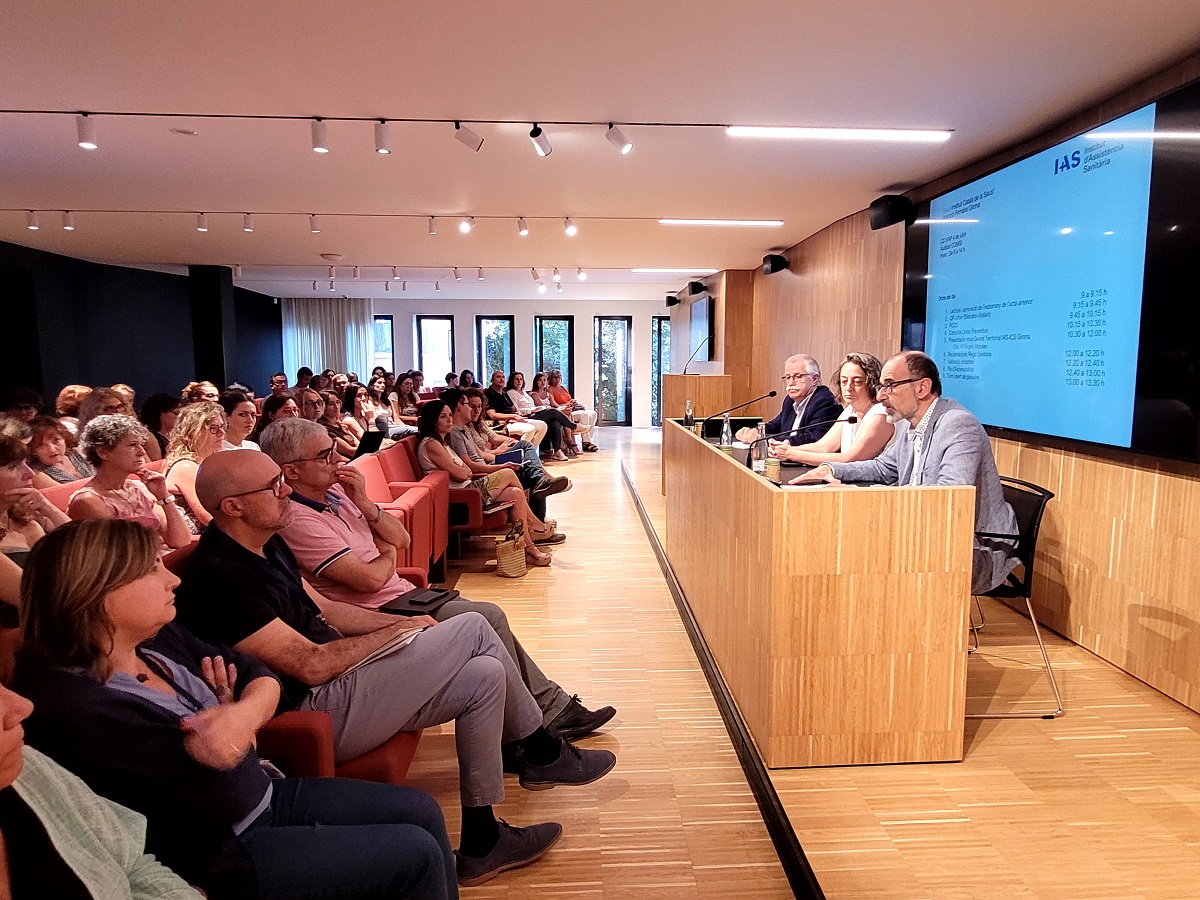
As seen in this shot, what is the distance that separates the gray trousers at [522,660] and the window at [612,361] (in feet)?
43.7

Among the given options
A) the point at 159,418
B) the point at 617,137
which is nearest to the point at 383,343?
the point at 159,418

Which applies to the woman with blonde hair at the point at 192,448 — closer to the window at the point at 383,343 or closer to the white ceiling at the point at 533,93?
the white ceiling at the point at 533,93

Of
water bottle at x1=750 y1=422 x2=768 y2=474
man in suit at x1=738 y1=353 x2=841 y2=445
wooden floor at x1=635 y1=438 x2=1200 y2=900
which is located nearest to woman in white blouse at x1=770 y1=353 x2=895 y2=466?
water bottle at x1=750 y1=422 x2=768 y2=474

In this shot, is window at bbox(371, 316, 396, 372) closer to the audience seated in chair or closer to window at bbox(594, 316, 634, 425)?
window at bbox(594, 316, 634, 425)

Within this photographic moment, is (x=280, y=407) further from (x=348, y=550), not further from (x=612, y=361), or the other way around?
(x=612, y=361)

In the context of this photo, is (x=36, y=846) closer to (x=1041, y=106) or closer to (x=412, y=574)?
(x=412, y=574)

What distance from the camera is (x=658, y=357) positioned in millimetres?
16391

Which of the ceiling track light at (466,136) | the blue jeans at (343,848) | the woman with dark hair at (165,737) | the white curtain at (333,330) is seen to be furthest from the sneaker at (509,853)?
the white curtain at (333,330)

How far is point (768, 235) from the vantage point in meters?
7.75

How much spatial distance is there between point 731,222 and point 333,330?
11059mm

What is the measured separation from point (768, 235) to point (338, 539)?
6210 millimetres

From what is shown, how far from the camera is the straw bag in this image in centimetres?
514

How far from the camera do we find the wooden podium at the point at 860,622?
2.50m

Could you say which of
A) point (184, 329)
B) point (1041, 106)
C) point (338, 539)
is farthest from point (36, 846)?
point (184, 329)
